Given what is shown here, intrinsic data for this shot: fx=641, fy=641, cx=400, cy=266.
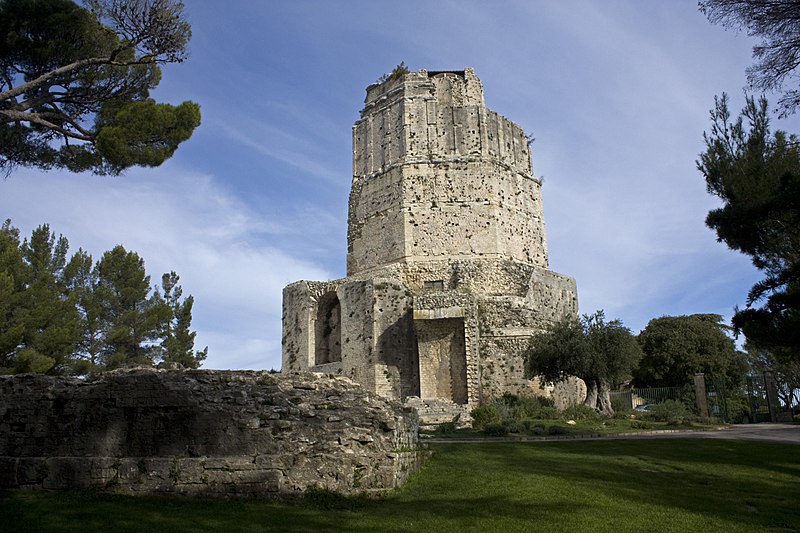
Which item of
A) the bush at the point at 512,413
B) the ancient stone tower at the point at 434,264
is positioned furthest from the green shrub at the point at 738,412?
the ancient stone tower at the point at 434,264

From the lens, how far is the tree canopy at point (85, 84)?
42.0ft

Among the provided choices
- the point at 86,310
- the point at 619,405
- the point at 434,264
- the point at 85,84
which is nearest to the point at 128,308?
the point at 86,310

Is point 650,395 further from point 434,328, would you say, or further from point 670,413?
point 434,328

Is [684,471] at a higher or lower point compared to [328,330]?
lower

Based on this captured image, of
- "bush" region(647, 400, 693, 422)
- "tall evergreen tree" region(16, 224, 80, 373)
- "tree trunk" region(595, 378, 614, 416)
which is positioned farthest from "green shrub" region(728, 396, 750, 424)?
"tall evergreen tree" region(16, 224, 80, 373)

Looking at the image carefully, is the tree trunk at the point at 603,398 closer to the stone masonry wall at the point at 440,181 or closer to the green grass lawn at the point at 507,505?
the stone masonry wall at the point at 440,181

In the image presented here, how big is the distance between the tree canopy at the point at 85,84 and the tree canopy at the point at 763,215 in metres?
11.3

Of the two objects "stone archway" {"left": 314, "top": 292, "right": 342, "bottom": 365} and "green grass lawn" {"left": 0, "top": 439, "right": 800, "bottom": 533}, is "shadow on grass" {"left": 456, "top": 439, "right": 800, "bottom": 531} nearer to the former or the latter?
"green grass lawn" {"left": 0, "top": 439, "right": 800, "bottom": 533}

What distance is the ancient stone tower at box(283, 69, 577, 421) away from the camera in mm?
24906

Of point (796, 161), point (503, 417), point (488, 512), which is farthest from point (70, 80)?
point (796, 161)

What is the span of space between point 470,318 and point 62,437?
17054mm

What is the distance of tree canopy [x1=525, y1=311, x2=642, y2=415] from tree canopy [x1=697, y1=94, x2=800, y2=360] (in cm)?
771

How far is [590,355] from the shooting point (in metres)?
21.2

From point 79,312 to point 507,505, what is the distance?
23983 mm
